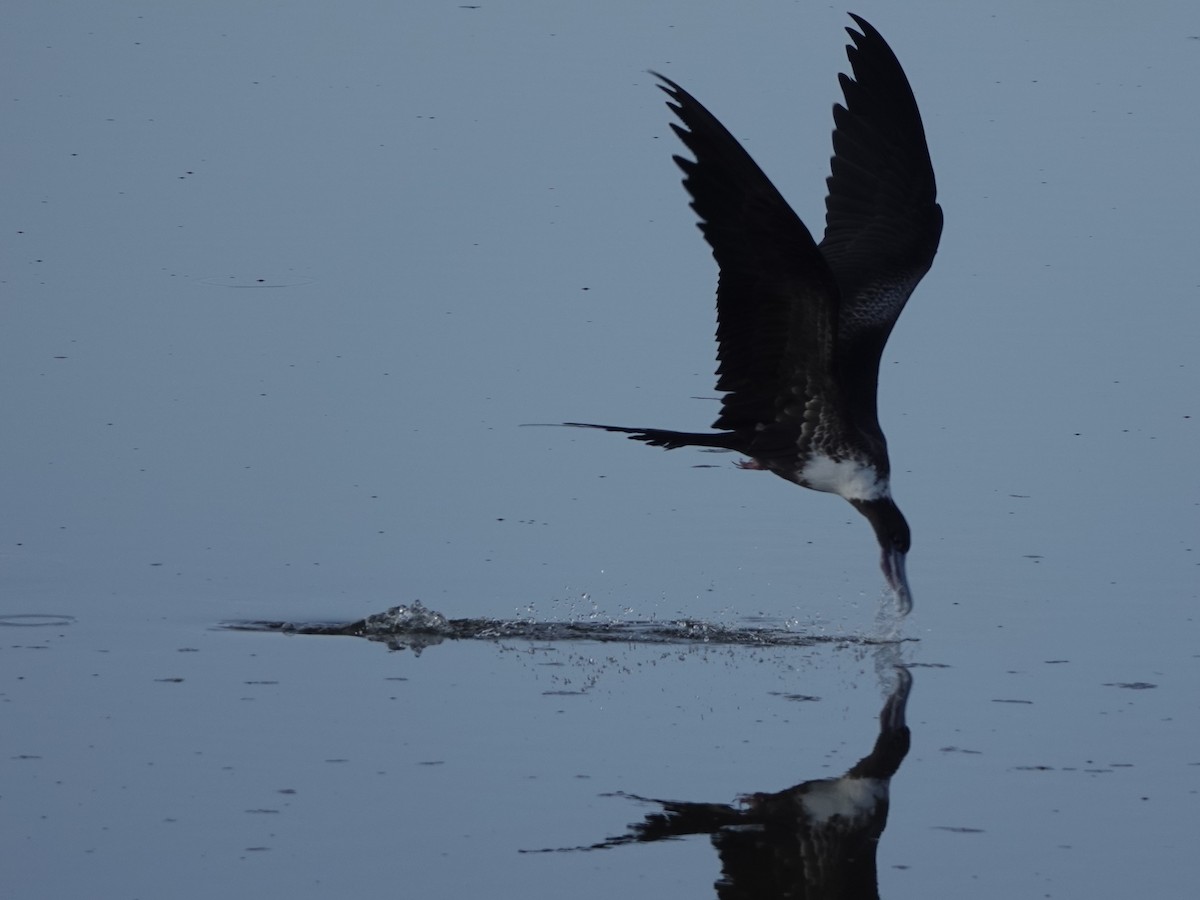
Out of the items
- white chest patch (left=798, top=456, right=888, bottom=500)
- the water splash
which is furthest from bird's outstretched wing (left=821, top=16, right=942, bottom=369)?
the water splash

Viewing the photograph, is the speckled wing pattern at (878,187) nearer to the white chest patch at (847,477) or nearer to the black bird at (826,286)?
the black bird at (826,286)

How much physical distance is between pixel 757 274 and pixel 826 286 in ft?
0.69

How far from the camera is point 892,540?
763 cm

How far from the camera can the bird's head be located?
295 inches

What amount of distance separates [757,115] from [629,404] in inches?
171

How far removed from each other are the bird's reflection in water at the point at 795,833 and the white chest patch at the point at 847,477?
168cm

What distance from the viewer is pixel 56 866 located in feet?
17.3

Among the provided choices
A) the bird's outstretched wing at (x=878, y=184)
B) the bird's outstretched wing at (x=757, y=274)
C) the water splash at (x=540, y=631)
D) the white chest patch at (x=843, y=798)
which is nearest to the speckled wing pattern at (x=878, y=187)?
the bird's outstretched wing at (x=878, y=184)

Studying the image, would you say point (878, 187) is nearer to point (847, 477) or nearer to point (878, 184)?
point (878, 184)

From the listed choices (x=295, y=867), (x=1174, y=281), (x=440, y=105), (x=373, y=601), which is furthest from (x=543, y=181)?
(x=295, y=867)

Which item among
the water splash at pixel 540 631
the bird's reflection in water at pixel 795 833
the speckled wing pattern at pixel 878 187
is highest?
the speckled wing pattern at pixel 878 187

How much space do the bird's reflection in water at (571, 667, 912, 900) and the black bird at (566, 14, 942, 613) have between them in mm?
1512

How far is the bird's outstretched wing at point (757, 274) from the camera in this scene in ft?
22.2

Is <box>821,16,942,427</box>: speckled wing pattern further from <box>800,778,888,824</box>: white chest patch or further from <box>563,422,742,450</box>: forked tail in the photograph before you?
<box>800,778,888,824</box>: white chest patch
